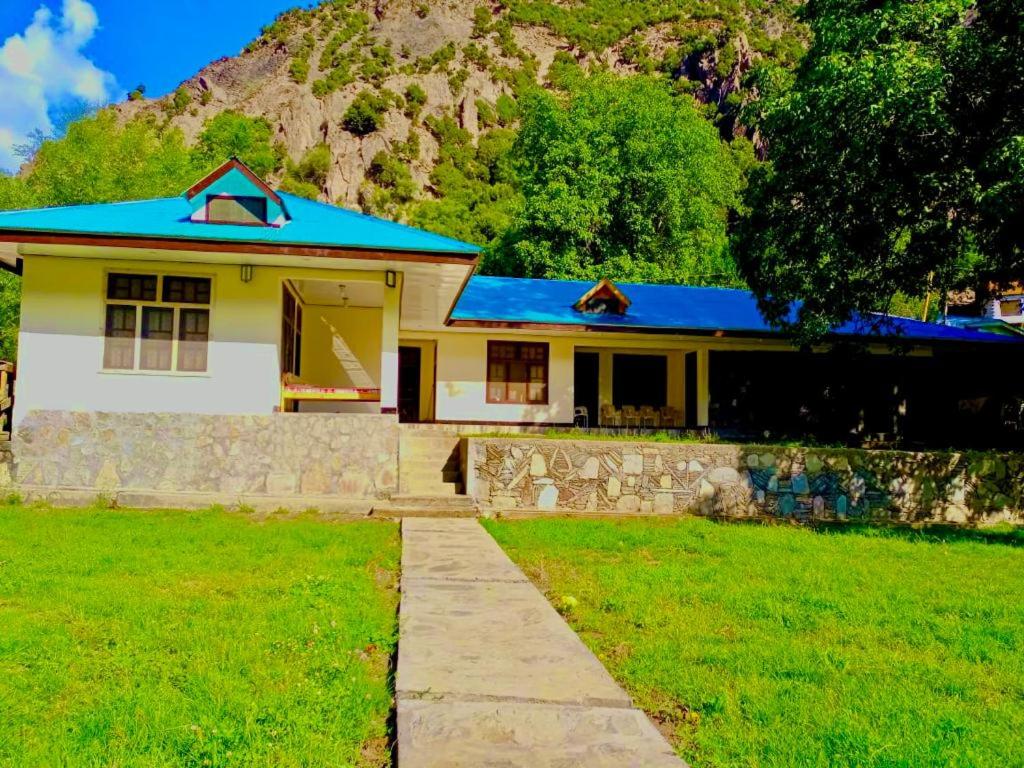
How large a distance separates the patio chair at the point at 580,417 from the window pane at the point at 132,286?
399 inches

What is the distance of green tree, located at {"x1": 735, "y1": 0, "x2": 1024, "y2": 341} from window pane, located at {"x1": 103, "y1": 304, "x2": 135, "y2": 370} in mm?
10446

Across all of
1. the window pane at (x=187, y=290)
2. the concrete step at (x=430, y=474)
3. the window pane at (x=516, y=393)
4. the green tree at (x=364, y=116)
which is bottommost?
the concrete step at (x=430, y=474)

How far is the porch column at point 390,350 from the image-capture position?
36.9ft

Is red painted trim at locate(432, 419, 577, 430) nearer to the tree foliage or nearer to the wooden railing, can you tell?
the wooden railing

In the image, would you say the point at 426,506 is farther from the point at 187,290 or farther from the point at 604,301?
the point at 604,301

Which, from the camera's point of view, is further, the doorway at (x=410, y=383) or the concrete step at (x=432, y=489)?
the doorway at (x=410, y=383)

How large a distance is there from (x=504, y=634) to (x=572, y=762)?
1543 millimetres

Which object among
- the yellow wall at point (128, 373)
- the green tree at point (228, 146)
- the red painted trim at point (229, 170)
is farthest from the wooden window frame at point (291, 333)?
the green tree at point (228, 146)

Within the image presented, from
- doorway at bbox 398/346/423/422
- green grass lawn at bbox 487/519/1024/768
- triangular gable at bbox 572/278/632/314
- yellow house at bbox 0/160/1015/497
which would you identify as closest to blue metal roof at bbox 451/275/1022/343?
triangular gable at bbox 572/278/632/314

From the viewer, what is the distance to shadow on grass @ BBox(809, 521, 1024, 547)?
9.09 m

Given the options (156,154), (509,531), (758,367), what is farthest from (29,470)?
(156,154)

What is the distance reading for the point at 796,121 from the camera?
1139 cm

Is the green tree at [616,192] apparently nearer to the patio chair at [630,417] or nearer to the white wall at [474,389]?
the patio chair at [630,417]

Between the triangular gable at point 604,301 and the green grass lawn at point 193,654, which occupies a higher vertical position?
the triangular gable at point 604,301
